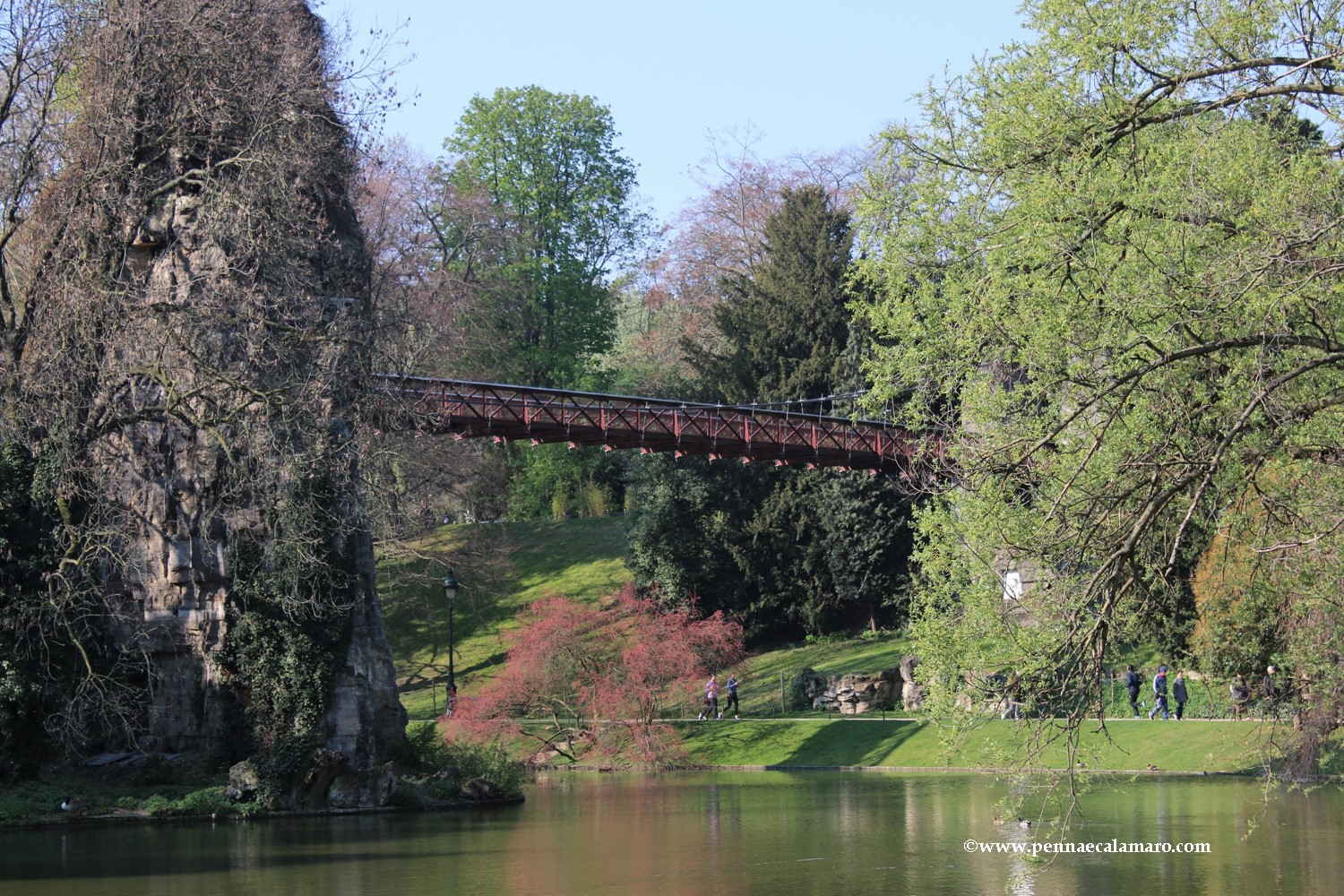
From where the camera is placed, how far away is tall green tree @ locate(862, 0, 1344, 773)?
9602 millimetres

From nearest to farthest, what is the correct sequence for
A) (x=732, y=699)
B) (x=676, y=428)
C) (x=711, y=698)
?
1. (x=711, y=698)
2. (x=732, y=699)
3. (x=676, y=428)

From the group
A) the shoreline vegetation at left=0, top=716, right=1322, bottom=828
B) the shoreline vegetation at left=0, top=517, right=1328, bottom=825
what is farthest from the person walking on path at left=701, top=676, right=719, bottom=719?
the shoreline vegetation at left=0, top=517, right=1328, bottom=825

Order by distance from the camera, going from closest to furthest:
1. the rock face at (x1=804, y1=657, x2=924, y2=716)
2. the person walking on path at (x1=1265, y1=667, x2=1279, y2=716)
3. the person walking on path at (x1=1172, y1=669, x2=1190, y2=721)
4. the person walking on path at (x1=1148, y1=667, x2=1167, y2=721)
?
the person walking on path at (x1=1265, y1=667, x2=1279, y2=716)
the person walking on path at (x1=1172, y1=669, x2=1190, y2=721)
the person walking on path at (x1=1148, y1=667, x2=1167, y2=721)
the rock face at (x1=804, y1=657, x2=924, y2=716)

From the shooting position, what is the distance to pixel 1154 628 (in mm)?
28875

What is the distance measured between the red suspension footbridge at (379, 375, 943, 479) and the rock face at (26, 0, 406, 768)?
9.32 metres

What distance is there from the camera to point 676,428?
35.8 m

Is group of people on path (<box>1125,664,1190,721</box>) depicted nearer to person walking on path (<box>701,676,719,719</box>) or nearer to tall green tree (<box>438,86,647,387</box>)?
person walking on path (<box>701,676,719,719</box>)

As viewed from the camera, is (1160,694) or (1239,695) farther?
(1160,694)

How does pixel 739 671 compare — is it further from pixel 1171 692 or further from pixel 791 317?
pixel 791 317

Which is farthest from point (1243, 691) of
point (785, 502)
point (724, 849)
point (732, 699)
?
point (785, 502)

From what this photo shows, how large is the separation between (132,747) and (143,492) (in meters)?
3.93

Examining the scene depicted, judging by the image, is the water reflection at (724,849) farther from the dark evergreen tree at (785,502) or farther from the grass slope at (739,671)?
the dark evergreen tree at (785,502)

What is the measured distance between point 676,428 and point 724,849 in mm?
20397

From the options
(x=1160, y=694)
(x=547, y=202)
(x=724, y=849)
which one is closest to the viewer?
(x=724, y=849)
